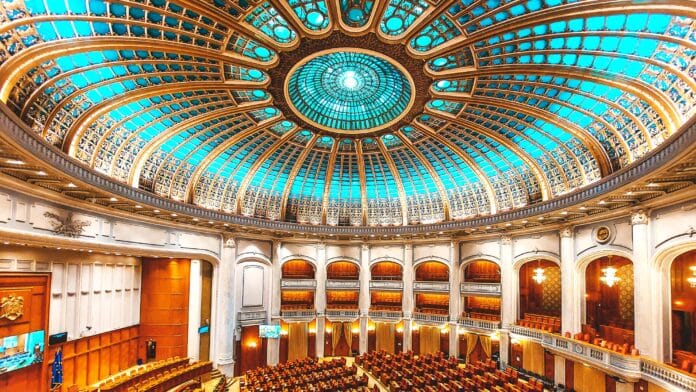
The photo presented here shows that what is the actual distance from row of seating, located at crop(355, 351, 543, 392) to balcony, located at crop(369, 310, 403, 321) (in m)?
4.34

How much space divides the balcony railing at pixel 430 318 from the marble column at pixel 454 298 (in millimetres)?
523

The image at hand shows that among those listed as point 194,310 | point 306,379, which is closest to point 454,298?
point 306,379

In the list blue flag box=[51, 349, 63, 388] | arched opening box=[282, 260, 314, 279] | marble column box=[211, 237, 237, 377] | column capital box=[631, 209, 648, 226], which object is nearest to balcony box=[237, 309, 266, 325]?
marble column box=[211, 237, 237, 377]

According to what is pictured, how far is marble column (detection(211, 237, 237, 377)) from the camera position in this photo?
26.2 metres

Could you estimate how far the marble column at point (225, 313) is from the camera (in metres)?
26.2

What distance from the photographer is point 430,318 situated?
3012 centimetres

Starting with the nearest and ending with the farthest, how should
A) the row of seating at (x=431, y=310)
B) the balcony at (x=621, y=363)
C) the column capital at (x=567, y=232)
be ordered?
the balcony at (x=621, y=363), the column capital at (x=567, y=232), the row of seating at (x=431, y=310)

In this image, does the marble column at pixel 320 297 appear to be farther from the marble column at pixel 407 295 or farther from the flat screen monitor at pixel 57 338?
the flat screen monitor at pixel 57 338

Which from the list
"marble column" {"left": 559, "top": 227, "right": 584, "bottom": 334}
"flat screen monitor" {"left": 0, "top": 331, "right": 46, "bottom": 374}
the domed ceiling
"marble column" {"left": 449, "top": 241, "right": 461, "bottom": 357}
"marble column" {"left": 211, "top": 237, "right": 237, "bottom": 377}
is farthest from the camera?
"marble column" {"left": 449, "top": 241, "right": 461, "bottom": 357}

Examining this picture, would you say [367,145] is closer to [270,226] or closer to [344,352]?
[270,226]

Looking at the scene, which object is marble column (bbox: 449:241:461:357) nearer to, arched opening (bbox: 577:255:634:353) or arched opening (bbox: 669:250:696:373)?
arched opening (bbox: 577:255:634:353)

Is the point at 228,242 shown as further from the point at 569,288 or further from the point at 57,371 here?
the point at 569,288

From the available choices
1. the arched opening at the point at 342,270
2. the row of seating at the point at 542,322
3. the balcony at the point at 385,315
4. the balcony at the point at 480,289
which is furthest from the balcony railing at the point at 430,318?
the arched opening at the point at 342,270

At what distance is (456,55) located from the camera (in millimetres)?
17422
